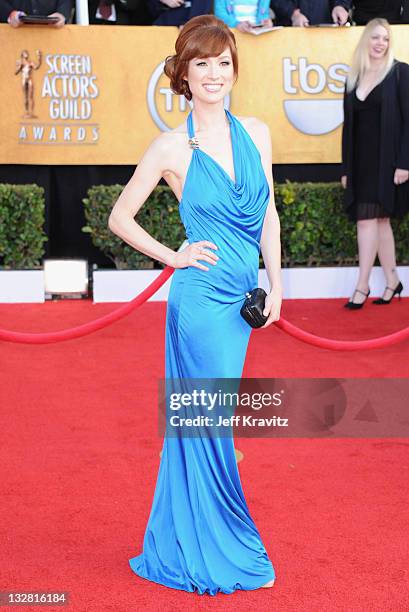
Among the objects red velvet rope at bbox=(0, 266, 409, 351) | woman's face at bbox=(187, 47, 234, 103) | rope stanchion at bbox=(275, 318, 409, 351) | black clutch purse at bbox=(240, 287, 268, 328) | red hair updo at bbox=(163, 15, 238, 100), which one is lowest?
rope stanchion at bbox=(275, 318, 409, 351)

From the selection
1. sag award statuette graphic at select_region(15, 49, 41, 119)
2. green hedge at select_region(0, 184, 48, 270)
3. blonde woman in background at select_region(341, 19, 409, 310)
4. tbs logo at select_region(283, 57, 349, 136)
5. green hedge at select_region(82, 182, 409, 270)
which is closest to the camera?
blonde woman in background at select_region(341, 19, 409, 310)

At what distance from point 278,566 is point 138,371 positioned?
2.78 metres

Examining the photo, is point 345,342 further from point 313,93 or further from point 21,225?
point 313,93

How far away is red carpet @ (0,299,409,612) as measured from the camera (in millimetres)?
3195

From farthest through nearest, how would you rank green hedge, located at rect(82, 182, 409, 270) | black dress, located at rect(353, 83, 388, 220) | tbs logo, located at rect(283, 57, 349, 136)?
tbs logo, located at rect(283, 57, 349, 136)
green hedge, located at rect(82, 182, 409, 270)
black dress, located at rect(353, 83, 388, 220)

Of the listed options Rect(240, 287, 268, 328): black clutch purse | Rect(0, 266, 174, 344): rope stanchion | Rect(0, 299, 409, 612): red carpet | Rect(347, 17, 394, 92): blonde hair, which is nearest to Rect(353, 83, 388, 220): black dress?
Rect(347, 17, 394, 92): blonde hair

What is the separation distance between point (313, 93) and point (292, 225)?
1.23 meters

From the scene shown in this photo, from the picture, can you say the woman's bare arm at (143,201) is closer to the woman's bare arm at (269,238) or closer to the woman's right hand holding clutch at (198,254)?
the woman's right hand holding clutch at (198,254)

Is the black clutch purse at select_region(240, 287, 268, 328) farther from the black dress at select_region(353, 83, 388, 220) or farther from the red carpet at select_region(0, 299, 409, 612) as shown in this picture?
the black dress at select_region(353, 83, 388, 220)

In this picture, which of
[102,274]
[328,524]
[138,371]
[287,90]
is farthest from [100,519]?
[287,90]

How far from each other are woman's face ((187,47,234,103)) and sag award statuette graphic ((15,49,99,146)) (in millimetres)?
5783

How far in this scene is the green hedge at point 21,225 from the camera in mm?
8258

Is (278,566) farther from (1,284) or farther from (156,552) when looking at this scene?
(1,284)

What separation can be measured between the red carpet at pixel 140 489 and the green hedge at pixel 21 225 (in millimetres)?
1922
